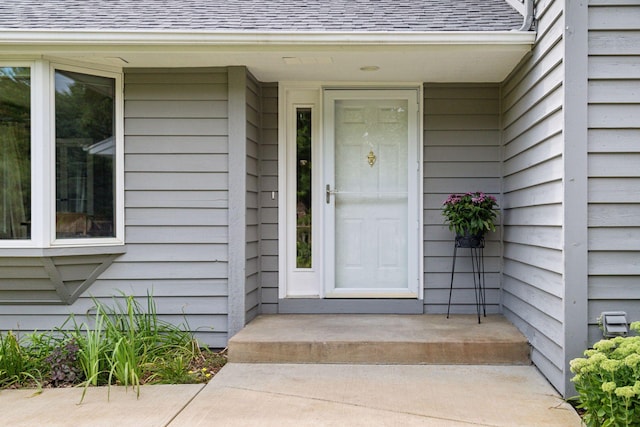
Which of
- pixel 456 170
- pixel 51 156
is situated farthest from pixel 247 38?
pixel 456 170

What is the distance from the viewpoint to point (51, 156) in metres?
3.76

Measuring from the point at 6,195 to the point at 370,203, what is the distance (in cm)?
281

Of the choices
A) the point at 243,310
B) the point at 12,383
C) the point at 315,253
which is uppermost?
the point at 315,253

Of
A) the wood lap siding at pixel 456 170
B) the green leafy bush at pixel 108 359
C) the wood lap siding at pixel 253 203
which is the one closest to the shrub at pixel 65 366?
the green leafy bush at pixel 108 359

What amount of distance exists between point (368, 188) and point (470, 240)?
1.00m

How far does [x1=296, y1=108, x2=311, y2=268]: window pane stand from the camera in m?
4.66

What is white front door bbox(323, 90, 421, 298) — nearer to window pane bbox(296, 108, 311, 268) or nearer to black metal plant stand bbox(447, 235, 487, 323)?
window pane bbox(296, 108, 311, 268)

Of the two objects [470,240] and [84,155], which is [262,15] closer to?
[84,155]

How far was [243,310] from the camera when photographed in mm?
4062

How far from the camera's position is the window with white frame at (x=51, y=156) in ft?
12.2

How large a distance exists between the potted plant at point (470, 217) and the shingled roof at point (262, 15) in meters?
1.28

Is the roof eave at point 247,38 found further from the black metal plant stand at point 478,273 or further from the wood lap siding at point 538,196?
the black metal plant stand at point 478,273

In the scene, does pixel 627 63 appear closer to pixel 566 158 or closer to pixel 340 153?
pixel 566 158

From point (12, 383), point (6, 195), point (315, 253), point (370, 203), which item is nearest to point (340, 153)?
point (370, 203)
